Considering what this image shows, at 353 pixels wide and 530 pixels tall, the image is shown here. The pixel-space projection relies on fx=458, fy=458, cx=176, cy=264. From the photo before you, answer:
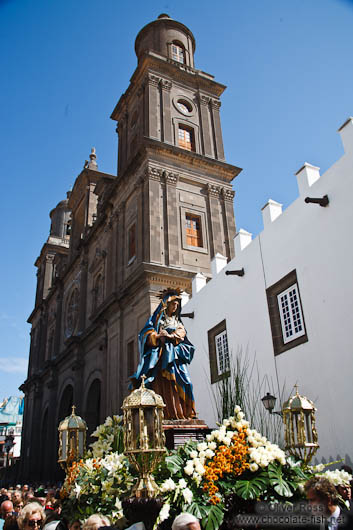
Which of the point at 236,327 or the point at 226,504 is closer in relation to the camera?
the point at 226,504

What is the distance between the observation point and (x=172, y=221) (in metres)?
22.2

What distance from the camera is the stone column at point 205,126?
85.1ft

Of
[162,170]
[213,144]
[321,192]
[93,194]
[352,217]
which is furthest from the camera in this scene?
[93,194]

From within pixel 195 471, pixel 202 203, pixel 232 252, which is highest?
pixel 202 203

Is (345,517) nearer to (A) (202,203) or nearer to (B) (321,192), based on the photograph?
(B) (321,192)

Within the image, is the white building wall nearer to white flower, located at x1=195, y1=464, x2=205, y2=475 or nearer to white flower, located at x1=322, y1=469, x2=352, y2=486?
white flower, located at x1=322, y1=469, x2=352, y2=486

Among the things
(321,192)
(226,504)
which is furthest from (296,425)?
(321,192)

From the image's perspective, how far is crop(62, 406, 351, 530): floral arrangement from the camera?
494 cm

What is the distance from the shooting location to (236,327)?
1401cm

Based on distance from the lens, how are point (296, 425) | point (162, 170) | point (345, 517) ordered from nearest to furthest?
point (345, 517) → point (296, 425) → point (162, 170)

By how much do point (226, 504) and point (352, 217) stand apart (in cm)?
695

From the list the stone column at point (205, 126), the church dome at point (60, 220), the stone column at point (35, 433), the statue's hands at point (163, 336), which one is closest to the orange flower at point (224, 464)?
the statue's hands at point (163, 336)

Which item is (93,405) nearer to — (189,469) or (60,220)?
(189,469)

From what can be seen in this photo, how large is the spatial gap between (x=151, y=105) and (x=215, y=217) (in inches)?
285
